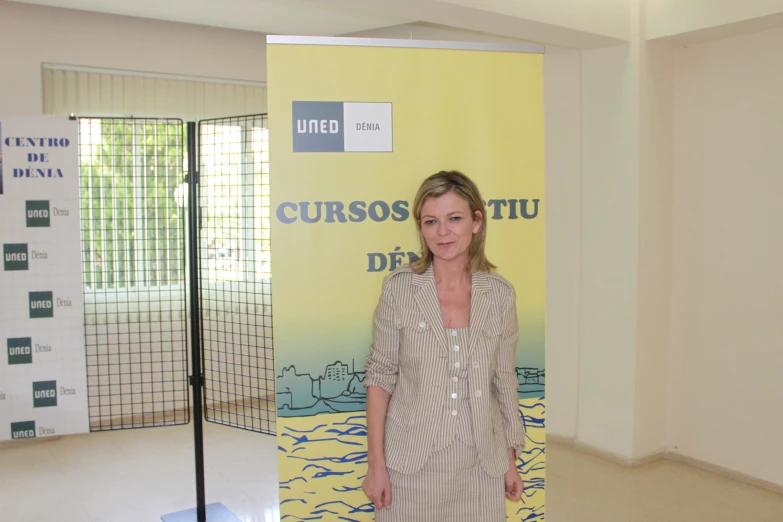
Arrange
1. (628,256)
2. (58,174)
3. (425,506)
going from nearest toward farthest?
(425,506) → (58,174) → (628,256)

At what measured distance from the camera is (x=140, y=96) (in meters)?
5.13

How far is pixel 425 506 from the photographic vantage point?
1914 mm

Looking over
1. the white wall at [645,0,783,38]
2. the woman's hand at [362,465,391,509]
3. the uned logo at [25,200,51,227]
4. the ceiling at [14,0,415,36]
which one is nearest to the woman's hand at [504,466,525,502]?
the woman's hand at [362,465,391,509]

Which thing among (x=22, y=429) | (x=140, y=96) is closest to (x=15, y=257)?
(x=22, y=429)

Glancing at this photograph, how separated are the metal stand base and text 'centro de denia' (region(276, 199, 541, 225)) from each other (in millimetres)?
2149

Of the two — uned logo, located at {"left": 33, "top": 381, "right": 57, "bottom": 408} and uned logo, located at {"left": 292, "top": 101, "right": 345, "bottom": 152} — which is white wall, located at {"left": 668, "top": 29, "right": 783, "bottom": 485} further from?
uned logo, located at {"left": 33, "top": 381, "right": 57, "bottom": 408}

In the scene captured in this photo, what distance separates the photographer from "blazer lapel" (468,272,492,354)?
1927 mm

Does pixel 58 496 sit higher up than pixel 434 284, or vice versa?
pixel 434 284

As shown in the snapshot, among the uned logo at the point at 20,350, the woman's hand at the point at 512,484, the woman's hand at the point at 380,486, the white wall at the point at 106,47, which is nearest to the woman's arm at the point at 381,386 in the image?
the woman's hand at the point at 380,486

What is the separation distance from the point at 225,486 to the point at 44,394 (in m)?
1.22

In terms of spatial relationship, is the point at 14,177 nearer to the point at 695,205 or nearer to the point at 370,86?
the point at 370,86

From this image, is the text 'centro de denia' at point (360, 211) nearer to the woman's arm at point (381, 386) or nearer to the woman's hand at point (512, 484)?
the woman's arm at point (381, 386)

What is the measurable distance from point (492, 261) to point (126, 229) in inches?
138

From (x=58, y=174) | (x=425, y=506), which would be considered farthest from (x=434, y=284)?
(x=58, y=174)
